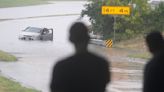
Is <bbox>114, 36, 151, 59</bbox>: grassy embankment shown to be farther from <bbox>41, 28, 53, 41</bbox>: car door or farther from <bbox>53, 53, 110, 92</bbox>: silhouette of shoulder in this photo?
<bbox>53, 53, 110, 92</bbox>: silhouette of shoulder

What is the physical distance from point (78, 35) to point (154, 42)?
1.19 meters

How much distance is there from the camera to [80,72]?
24.4 ft

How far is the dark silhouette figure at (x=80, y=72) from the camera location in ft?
24.1

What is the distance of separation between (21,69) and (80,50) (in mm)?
23792

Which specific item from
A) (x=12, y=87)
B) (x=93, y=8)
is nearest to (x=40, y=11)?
(x=93, y=8)

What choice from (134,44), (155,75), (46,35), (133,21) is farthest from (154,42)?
(46,35)

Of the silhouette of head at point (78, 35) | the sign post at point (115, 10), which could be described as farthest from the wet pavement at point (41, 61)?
the sign post at point (115, 10)

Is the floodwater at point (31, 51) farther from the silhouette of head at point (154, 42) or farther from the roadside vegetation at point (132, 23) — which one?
the roadside vegetation at point (132, 23)

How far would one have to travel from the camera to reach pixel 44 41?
6344 cm

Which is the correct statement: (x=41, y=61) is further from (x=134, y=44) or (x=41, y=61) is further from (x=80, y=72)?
(x=80, y=72)

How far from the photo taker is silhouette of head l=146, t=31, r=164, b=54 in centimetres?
818

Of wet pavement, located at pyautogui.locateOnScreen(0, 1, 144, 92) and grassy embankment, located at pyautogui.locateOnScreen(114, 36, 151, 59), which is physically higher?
wet pavement, located at pyautogui.locateOnScreen(0, 1, 144, 92)

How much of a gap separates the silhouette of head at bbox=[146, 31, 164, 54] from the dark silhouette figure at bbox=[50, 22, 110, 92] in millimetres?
908

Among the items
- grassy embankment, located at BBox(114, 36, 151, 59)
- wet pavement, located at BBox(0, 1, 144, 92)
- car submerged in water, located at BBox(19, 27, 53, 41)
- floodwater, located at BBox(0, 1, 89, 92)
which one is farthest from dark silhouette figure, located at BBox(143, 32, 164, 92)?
car submerged in water, located at BBox(19, 27, 53, 41)
